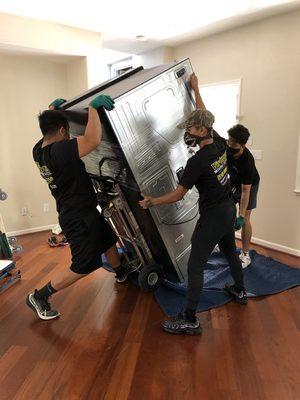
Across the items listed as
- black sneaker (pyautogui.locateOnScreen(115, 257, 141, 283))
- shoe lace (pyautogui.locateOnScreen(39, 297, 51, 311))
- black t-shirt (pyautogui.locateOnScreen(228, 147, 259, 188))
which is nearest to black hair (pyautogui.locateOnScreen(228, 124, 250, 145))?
black t-shirt (pyautogui.locateOnScreen(228, 147, 259, 188))

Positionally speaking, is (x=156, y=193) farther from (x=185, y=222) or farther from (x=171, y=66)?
(x=171, y=66)

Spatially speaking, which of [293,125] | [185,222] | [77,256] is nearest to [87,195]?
[77,256]

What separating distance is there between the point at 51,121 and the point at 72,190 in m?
0.46

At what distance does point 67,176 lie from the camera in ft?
6.41

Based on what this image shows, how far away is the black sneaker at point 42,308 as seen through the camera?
222 cm

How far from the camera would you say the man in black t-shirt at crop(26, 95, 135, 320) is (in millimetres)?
1834

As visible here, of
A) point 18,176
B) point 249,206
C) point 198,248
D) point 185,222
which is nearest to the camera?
point 198,248

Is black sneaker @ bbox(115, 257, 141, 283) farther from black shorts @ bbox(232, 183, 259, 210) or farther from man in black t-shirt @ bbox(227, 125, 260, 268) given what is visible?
black shorts @ bbox(232, 183, 259, 210)

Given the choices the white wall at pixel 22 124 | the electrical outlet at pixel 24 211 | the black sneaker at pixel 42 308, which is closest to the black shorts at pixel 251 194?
the black sneaker at pixel 42 308

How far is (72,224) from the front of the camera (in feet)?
6.85

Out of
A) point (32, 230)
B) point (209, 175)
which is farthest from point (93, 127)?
point (32, 230)

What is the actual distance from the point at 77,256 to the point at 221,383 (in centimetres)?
118

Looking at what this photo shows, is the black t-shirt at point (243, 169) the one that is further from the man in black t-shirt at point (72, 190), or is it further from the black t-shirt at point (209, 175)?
the man in black t-shirt at point (72, 190)

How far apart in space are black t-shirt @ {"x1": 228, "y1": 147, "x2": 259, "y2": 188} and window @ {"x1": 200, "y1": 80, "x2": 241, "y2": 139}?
1.09 metres
